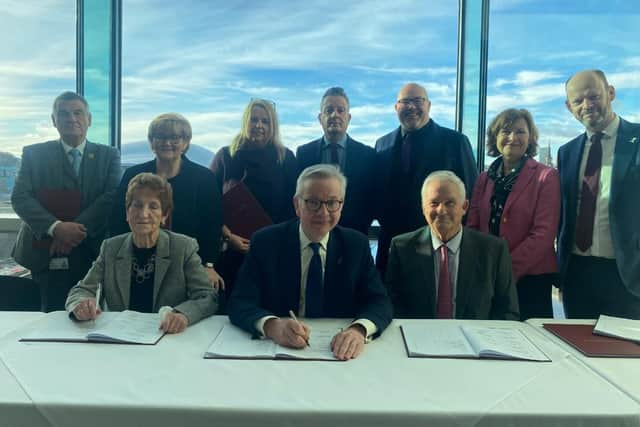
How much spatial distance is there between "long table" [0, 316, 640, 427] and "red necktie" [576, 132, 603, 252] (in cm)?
120

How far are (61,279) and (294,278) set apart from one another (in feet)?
5.13

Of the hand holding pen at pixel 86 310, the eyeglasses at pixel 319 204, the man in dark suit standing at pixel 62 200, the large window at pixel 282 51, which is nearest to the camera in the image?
the hand holding pen at pixel 86 310

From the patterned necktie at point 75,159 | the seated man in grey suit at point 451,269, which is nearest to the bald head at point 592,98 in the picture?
the seated man in grey suit at point 451,269

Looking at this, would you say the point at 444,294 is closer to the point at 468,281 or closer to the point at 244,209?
the point at 468,281

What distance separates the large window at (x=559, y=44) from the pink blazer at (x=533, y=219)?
130cm

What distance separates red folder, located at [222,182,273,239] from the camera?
9.09 ft

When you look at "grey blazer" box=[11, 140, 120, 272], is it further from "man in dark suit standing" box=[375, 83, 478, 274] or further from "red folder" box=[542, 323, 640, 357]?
"red folder" box=[542, 323, 640, 357]

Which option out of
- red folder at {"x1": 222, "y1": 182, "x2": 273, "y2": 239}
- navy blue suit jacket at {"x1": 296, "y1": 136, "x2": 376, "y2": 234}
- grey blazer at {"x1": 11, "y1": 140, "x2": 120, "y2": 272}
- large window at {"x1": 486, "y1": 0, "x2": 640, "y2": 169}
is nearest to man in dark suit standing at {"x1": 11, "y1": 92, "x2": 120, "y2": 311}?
grey blazer at {"x1": 11, "y1": 140, "x2": 120, "y2": 272}

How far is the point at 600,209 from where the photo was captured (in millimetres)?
2492

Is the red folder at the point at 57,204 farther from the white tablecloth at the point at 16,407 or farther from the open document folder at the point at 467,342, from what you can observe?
the open document folder at the point at 467,342

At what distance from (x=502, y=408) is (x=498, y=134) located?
70.0 inches

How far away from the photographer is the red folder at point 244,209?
2.77 metres

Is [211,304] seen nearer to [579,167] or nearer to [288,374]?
[288,374]

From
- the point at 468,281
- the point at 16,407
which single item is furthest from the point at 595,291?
the point at 16,407
